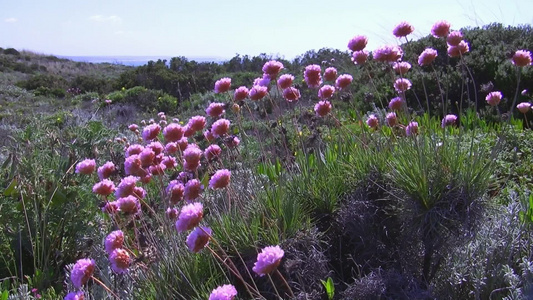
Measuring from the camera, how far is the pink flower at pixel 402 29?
270 centimetres

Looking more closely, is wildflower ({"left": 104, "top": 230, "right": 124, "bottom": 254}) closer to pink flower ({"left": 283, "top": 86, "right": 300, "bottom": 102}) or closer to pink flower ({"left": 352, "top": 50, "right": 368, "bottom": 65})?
pink flower ({"left": 283, "top": 86, "right": 300, "bottom": 102})

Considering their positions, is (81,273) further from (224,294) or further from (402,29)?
(402,29)

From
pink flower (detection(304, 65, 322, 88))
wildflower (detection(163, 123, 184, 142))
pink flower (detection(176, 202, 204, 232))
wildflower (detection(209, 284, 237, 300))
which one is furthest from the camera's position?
pink flower (detection(304, 65, 322, 88))

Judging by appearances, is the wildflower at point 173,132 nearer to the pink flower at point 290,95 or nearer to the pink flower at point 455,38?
the pink flower at point 290,95

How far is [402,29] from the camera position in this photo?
8.90 ft

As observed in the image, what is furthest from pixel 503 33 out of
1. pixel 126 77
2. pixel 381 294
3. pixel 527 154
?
pixel 126 77

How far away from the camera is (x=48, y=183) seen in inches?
144

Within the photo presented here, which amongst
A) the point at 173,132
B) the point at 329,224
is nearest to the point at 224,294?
the point at 173,132

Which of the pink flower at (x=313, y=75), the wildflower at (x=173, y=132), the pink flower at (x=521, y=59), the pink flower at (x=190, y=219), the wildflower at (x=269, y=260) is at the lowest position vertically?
the wildflower at (x=269, y=260)

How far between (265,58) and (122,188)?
16.5 m

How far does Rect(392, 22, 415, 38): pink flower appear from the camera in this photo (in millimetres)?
2699

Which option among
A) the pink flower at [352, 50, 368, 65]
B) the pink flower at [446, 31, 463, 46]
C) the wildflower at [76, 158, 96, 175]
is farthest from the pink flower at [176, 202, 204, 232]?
the pink flower at [446, 31, 463, 46]

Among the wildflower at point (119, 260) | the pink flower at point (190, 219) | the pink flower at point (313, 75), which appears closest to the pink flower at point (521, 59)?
the pink flower at point (313, 75)

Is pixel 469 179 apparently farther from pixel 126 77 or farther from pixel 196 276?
pixel 126 77
